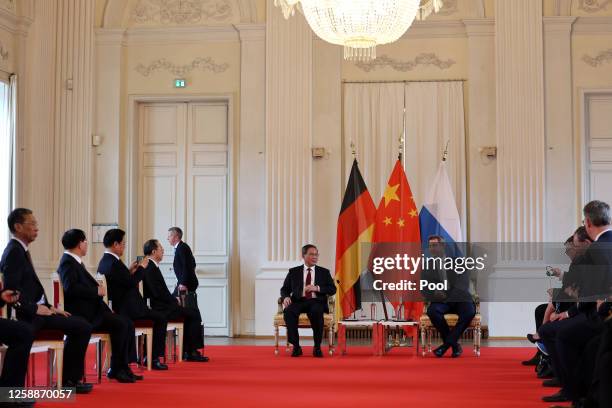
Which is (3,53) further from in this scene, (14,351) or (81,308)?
(14,351)

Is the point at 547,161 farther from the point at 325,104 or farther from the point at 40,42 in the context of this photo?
the point at 40,42

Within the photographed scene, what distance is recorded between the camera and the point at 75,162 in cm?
1248

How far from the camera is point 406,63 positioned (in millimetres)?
12289

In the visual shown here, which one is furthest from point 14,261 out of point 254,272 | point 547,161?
point 547,161

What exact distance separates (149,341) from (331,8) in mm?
3428

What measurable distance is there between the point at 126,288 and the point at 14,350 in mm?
2329

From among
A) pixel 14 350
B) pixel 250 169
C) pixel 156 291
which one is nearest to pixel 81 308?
pixel 14 350

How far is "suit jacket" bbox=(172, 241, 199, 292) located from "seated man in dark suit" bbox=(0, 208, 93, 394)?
3487 mm

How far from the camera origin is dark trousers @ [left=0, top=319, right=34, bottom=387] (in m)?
5.93

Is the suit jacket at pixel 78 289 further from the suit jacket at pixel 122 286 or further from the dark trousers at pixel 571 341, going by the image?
the dark trousers at pixel 571 341

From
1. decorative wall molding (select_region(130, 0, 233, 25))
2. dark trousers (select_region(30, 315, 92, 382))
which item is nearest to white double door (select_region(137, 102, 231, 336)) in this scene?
decorative wall molding (select_region(130, 0, 233, 25))

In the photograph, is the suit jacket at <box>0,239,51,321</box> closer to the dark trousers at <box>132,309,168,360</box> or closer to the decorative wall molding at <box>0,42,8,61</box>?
the dark trousers at <box>132,309,168,360</box>

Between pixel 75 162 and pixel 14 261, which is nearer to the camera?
pixel 14 261

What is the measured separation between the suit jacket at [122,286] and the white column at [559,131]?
228 inches
